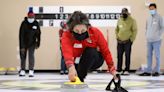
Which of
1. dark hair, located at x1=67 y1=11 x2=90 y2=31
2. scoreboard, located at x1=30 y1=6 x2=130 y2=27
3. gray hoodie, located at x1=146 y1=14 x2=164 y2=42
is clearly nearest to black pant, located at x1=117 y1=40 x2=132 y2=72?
gray hoodie, located at x1=146 y1=14 x2=164 y2=42

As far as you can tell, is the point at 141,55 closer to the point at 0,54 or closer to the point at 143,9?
the point at 143,9

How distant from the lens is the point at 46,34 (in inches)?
390

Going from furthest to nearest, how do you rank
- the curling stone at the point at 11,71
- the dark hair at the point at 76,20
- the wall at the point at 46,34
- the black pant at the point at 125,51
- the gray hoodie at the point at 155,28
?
the wall at the point at 46,34
the curling stone at the point at 11,71
the black pant at the point at 125,51
the gray hoodie at the point at 155,28
the dark hair at the point at 76,20

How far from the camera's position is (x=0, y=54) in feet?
32.6

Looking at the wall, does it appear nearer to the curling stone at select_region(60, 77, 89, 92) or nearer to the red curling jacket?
the red curling jacket

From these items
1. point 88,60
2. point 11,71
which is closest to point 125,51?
point 11,71

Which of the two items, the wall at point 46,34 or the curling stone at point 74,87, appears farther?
the wall at point 46,34

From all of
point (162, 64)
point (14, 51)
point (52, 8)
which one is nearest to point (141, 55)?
point (162, 64)

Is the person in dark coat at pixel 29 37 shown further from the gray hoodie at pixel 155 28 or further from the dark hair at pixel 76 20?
the dark hair at pixel 76 20

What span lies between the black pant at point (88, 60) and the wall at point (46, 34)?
6.31 m

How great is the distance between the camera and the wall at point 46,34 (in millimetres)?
9844

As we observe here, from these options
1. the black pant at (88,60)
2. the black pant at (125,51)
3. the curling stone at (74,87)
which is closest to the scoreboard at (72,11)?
the black pant at (125,51)

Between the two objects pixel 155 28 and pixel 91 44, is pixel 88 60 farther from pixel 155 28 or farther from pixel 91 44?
pixel 155 28

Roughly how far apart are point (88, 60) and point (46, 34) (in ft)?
21.3
